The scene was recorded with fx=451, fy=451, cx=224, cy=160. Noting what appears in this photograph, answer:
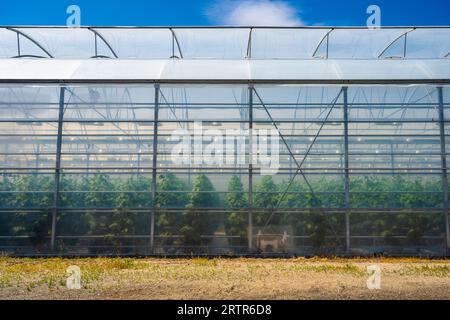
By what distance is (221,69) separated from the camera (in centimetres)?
1644

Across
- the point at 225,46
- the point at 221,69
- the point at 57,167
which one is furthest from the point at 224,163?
the point at 225,46

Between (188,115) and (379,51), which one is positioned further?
(379,51)

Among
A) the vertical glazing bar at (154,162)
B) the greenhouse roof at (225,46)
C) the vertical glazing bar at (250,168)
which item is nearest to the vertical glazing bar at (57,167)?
the greenhouse roof at (225,46)

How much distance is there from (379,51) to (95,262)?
45.4 feet

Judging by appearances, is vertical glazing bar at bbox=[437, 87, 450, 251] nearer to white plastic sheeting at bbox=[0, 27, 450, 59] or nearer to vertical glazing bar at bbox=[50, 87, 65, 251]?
white plastic sheeting at bbox=[0, 27, 450, 59]

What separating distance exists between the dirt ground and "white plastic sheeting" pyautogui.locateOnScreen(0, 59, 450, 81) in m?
6.22

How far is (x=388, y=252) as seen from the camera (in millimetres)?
14703

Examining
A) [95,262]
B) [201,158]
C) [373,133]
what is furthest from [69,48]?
Answer: [373,133]

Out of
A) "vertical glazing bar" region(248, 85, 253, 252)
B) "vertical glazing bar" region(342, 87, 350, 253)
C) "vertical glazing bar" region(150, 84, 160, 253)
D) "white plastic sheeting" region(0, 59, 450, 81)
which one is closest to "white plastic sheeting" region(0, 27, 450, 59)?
"white plastic sheeting" region(0, 59, 450, 81)

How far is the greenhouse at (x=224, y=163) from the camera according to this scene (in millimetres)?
14859

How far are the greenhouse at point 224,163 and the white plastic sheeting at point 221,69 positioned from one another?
0.12 metres

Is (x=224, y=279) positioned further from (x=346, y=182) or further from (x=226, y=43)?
(x=226, y=43)

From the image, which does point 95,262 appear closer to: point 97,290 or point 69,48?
point 97,290

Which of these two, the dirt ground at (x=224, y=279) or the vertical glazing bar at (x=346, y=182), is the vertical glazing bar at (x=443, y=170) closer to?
the dirt ground at (x=224, y=279)
